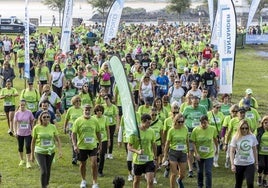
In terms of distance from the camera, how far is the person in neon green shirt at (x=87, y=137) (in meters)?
12.3

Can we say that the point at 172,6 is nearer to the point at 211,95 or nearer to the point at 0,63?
the point at 0,63

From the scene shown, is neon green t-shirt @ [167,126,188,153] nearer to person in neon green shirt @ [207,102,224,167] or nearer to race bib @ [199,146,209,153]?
race bib @ [199,146,209,153]

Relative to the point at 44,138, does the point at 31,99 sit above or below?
above

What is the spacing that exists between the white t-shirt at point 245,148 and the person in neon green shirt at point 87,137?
284cm

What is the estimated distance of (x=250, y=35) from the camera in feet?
155

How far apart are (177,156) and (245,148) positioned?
1409 mm

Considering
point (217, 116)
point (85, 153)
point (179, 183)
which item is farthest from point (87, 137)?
point (217, 116)

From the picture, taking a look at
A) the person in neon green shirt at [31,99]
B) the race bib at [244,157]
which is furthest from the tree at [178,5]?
the race bib at [244,157]

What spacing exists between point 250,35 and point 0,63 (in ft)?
82.3

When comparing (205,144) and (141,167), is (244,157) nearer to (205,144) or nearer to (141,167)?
(205,144)

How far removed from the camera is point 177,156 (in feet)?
38.9

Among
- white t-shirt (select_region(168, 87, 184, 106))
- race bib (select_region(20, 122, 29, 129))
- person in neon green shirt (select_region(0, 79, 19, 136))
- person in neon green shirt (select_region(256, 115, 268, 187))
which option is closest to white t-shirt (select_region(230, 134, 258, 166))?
person in neon green shirt (select_region(256, 115, 268, 187))

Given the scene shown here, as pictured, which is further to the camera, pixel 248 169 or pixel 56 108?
pixel 56 108

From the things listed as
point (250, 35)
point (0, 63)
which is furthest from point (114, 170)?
point (250, 35)
